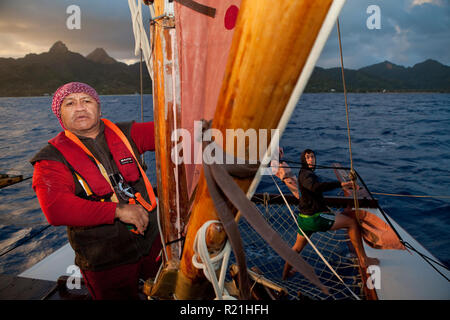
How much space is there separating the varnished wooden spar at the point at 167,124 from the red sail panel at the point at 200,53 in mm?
64

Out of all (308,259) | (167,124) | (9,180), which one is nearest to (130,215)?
(167,124)

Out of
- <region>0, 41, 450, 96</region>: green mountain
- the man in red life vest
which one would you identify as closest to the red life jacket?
the man in red life vest

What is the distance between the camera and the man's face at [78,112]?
56.2 inches

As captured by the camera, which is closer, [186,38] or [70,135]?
[186,38]

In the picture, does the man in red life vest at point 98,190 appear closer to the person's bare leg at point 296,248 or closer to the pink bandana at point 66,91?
the pink bandana at point 66,91

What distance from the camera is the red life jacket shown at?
1362 mm

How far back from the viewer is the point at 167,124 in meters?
1.18

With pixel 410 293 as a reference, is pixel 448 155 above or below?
above

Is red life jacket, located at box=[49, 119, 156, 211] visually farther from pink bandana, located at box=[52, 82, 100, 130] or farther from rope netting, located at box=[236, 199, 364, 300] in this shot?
rope netting, located at box=[236, 199, 364, 300]

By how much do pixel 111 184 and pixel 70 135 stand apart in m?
0.37

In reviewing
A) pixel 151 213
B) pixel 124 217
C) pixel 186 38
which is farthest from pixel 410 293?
pixel 186 38

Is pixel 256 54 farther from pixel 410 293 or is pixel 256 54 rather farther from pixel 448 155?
pixel 448 155

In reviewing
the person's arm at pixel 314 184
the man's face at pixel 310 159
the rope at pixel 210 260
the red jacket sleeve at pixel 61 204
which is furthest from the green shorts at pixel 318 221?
the red jacket sleeve at pixel 61 204

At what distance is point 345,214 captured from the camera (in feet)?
12.9
